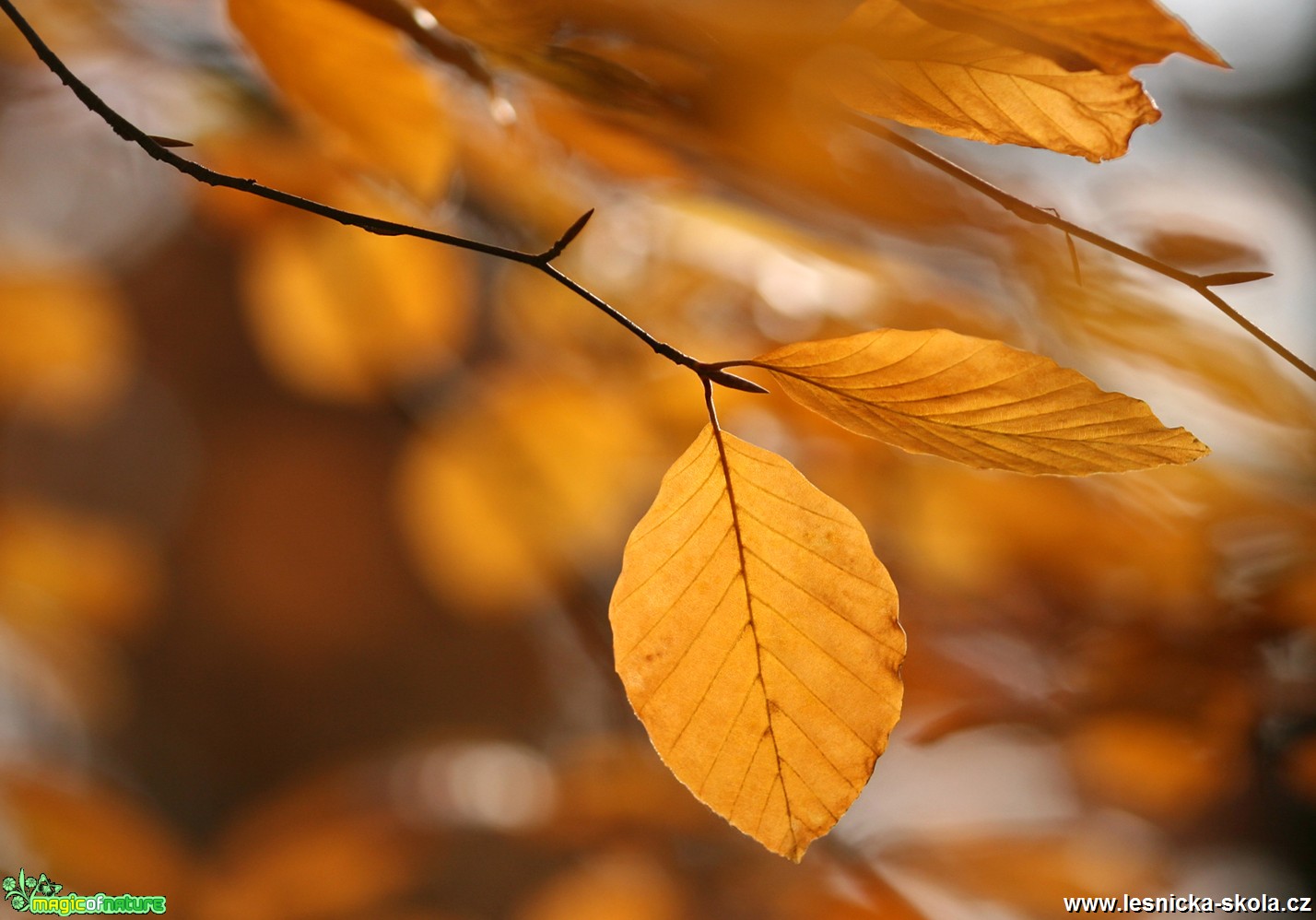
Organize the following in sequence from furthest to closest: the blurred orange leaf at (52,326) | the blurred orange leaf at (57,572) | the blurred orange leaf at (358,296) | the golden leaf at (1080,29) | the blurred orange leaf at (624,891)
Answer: the blurred orange leaf at (57,572) < the blurred orange leaf at (624,891) < the blurred orange leaf at (52,326) < the blurred orange leaf at (358,296) < the golden leaf at (1080,29)

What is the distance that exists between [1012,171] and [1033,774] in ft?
3.10

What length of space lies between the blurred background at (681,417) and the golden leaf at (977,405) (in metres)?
0.11

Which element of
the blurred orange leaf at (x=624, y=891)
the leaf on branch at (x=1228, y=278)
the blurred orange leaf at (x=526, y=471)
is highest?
the blurred orange leaf at (x=526, y=471)

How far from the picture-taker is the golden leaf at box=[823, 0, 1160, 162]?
214 mm

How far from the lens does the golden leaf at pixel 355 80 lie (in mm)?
334

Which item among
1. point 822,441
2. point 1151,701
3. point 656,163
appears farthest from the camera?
point 822,441

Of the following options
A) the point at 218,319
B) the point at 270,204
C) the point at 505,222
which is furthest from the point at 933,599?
the point at 218,319

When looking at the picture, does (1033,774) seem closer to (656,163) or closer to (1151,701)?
(1151,701)

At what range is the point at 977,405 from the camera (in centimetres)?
22

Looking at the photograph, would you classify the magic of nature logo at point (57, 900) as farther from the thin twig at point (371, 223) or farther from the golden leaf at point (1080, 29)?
the golden leaf at point (1080, 29)

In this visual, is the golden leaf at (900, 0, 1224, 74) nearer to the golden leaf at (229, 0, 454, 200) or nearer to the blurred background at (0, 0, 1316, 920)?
the blurred background at (0, 0, 1316, 920)

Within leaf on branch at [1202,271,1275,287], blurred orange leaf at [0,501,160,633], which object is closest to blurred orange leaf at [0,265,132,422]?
blurred orange leaf at [0,501,160,633]

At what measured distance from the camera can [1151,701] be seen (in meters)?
0.58

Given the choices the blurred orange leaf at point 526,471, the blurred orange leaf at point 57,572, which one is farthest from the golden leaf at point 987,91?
the blurred orange leaf at point 57,572
